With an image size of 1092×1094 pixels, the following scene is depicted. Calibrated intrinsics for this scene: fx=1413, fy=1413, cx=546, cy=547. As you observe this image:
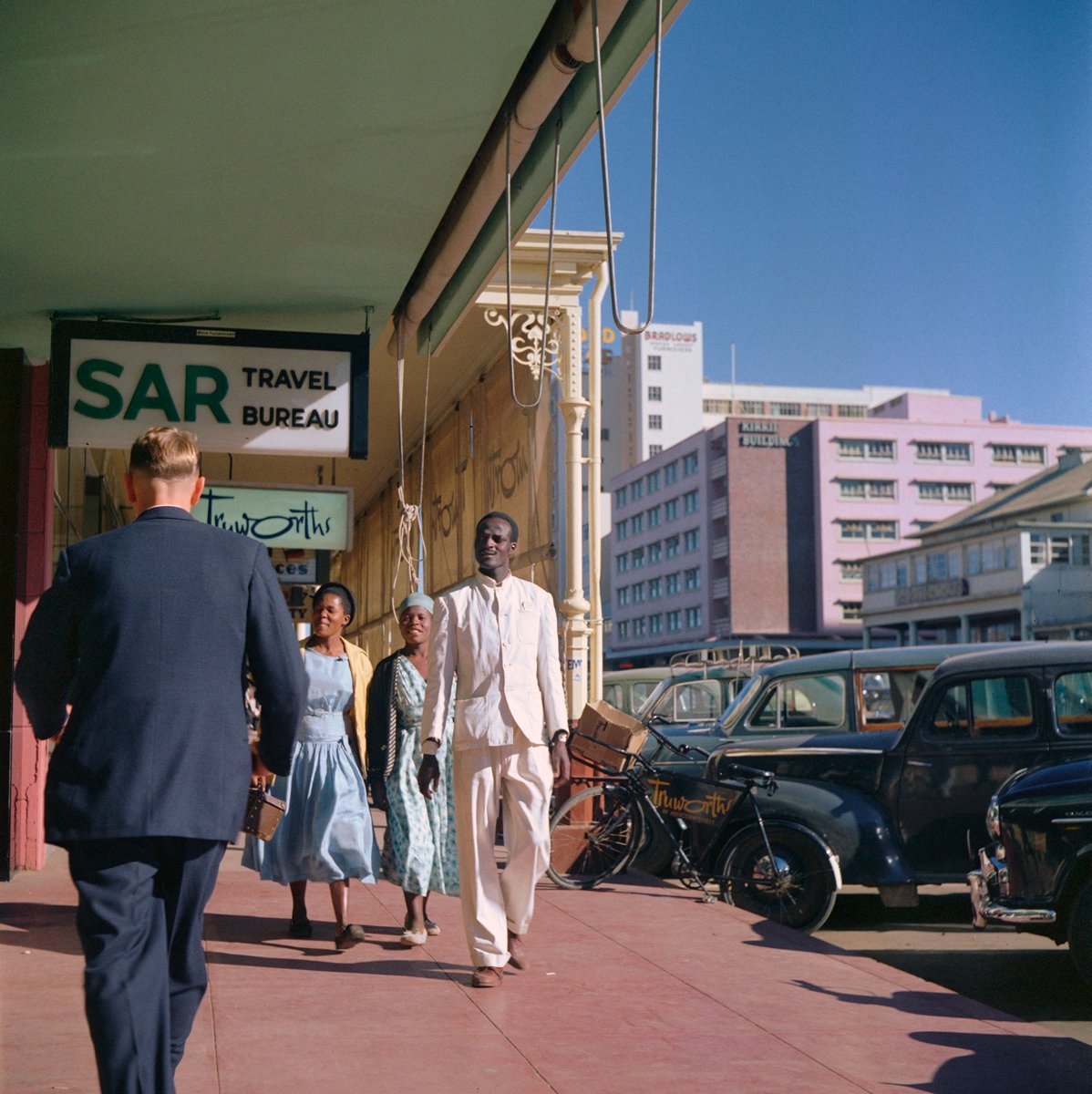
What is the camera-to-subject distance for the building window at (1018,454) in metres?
110

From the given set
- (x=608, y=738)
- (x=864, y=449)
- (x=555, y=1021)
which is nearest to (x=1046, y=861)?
(x=555, y=1021)

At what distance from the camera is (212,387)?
8.19 metres

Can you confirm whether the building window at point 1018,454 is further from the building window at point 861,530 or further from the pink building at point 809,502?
the building window at point 861,530

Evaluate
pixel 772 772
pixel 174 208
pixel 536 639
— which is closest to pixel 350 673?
pixel 536 639

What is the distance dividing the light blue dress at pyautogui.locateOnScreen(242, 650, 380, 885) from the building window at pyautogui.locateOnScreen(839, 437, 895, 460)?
99.6 metres

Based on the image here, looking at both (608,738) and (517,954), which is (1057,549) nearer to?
(608,738)

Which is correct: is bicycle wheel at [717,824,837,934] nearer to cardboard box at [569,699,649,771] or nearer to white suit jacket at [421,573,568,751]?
cardboard box at [569,699,649,771]

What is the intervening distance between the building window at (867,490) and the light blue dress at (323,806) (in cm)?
9905

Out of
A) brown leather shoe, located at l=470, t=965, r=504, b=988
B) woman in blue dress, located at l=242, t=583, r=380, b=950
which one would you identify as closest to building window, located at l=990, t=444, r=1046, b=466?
woman in blue dress, located at l=242, t=583, r=380, b=950

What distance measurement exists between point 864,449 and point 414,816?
101 m

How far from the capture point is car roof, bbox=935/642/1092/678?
934 cm

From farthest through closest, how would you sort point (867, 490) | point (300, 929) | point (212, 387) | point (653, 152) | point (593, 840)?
1. point (867, 490)
2. point (593, 840)
3. point (212, 387)
4. point (300, 929)
5. point (653, 152)

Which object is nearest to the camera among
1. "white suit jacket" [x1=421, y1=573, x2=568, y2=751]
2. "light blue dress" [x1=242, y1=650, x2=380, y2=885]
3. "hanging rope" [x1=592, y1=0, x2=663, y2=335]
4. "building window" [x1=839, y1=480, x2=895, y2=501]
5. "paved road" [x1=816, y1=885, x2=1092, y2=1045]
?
"hanging rope" [x1=592, y1=0, x2=663, y2=335]

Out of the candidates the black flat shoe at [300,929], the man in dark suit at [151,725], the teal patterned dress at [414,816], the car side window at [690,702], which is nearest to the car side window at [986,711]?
the teal patterned dress at [414,816]
